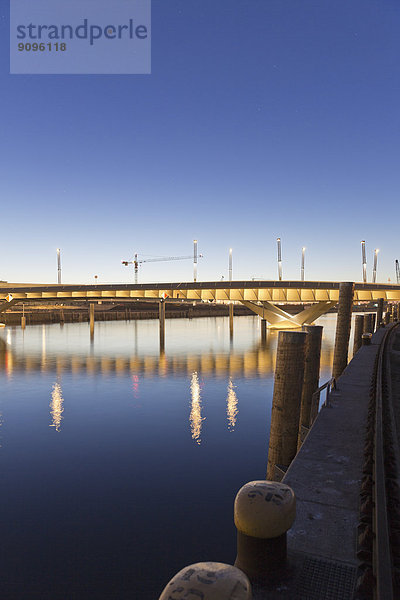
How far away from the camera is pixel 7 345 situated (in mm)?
63312

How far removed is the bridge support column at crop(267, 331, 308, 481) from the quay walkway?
70 cm

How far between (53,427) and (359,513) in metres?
20.0

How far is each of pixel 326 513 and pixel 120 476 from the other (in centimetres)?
1139

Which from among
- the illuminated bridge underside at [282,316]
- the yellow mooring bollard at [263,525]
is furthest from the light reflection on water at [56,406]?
the illuminated bridge underside at [282,316]

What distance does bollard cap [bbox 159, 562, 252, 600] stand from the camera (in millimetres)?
2330

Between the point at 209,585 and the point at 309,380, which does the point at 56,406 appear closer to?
the point at 309,380

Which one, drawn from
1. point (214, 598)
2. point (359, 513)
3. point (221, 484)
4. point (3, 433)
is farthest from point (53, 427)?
point (214, 598)

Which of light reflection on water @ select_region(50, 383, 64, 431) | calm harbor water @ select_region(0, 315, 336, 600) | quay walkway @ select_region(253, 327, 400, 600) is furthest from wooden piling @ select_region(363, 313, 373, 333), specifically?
quay walkway @ select_region(253, 327, 400, 600)

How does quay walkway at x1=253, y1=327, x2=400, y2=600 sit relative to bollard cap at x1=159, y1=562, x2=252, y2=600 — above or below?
below

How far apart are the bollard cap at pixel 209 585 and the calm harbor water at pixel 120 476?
7841mm

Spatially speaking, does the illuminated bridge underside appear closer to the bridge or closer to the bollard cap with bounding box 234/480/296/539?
the bridge

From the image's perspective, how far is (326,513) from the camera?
217 inches

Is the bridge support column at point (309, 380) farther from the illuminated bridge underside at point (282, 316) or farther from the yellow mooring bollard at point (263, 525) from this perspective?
the illuminated bridge underside at point (282, 316)

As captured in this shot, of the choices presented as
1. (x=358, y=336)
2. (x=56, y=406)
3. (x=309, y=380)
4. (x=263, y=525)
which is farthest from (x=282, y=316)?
(x=263, y=525)
